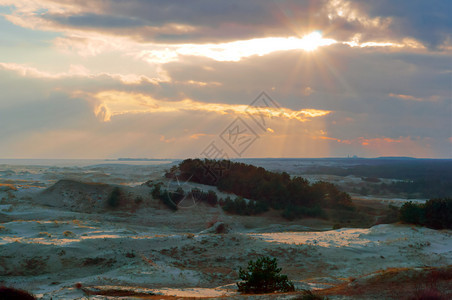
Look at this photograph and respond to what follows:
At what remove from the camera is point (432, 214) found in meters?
20.2

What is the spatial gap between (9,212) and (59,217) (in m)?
2.98

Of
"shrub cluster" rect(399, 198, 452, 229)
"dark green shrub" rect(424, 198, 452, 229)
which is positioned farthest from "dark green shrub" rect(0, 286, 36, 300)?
"dark green shrub" rect(424, 198, 452, 229)

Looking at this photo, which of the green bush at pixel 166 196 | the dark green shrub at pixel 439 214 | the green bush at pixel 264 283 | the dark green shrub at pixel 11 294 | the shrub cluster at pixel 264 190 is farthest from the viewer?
the shrub cluster at pixel 264 190

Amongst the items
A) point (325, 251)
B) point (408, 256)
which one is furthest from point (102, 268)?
point (408, 256)

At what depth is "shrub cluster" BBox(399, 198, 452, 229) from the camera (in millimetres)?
19984

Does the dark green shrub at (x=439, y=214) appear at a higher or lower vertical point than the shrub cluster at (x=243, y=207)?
higher

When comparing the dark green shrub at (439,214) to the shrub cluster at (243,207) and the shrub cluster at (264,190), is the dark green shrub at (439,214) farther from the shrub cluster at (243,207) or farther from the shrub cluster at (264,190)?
the shrub cluster at (243,207)

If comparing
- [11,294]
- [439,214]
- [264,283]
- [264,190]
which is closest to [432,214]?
[439,214]

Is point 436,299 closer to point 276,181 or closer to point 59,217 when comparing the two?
point 59,217

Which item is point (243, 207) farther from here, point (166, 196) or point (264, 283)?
point (264, 283)

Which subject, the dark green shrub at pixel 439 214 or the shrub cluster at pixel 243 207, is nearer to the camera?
the dark green shrub at pixel 439 214

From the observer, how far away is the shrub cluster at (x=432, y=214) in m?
20.0

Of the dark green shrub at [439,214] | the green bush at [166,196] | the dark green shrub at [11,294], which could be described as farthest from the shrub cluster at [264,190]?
the dark green shrub at [11,294]

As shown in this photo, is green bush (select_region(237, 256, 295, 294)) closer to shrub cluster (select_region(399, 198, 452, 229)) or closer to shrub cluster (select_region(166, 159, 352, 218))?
shrub cluster (select_region(399, 198, 452, 229))
